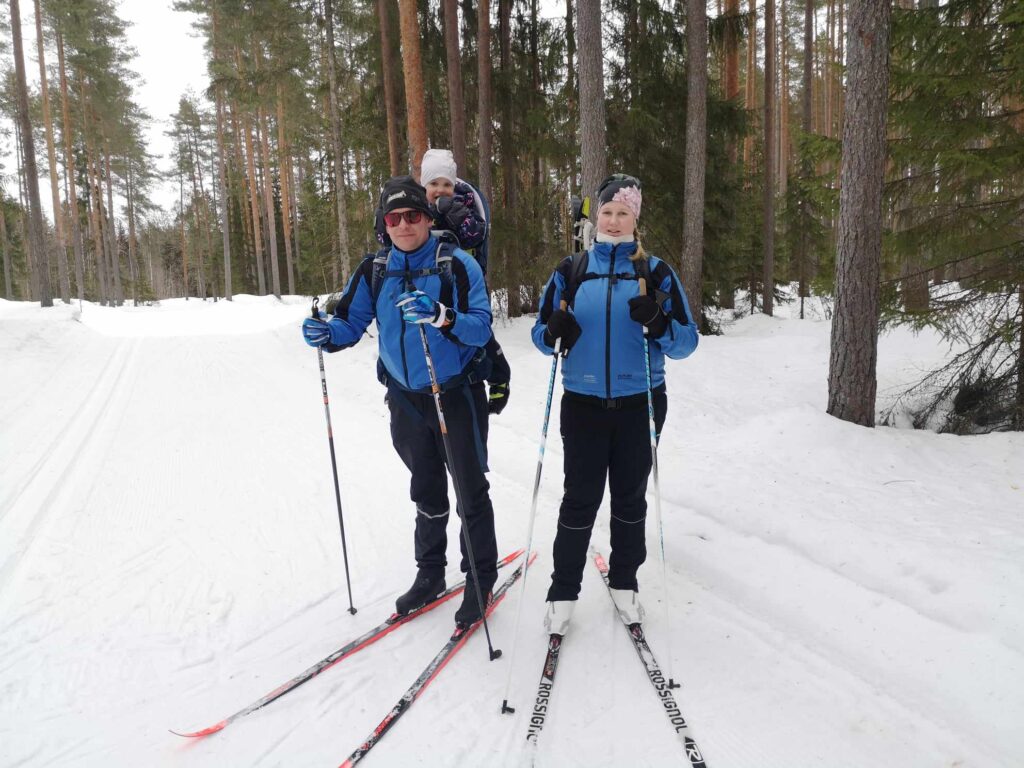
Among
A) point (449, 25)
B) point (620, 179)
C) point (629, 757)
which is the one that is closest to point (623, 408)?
point (620, 179)

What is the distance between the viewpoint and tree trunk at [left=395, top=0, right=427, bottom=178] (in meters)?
9.76

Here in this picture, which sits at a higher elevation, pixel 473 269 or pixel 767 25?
pixel 767 25

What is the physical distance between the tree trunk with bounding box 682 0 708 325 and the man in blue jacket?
8.66 metres

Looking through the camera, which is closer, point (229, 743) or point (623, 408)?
point (229, 743)

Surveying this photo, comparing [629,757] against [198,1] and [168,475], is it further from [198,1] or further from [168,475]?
[198,1]

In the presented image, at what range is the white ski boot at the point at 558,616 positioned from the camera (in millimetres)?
3095

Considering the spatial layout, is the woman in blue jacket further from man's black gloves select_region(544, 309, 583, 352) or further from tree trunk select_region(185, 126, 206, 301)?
tree trunk select_region(185, 126, 206, 301)

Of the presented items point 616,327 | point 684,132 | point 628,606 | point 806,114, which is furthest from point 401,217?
point 806,114

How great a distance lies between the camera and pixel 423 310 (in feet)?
9.16

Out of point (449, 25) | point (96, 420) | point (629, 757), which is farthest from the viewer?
point (449, 25)

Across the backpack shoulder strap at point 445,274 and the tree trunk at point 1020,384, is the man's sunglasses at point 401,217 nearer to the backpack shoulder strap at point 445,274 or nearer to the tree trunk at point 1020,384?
the backpack shoulder strap at point 445,274

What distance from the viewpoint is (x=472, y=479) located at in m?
3.20

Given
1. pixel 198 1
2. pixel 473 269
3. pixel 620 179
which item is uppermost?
pixel 198 1

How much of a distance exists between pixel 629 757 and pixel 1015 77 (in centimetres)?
718
